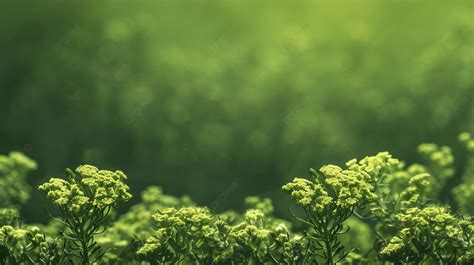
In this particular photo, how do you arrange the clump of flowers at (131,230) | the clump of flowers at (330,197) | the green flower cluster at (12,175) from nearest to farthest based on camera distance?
the clump of flowers at (330,197) → the clump of flowers at (131,230) → the green flower cluster at (12,175)

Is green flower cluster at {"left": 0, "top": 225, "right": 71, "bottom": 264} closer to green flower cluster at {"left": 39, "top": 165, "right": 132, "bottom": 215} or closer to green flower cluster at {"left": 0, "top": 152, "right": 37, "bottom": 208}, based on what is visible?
green flower cluster at {"left": 39, "top": 165, "right": 132, "bottom": 215}

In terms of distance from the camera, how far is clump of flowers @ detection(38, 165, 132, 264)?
408 centimetres

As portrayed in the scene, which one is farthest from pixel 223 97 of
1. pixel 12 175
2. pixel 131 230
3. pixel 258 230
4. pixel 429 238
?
pixel 429 238

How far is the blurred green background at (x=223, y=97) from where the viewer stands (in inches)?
572

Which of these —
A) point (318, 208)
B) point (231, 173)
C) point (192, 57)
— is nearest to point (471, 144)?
point (318, 208)

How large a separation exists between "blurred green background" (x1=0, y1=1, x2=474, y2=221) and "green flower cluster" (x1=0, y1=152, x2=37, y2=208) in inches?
284

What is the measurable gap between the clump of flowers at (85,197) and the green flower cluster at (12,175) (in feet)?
8.23

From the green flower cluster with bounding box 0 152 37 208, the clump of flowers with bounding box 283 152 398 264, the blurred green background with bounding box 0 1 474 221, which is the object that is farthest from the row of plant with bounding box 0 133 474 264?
the blurred green background with bounding box 0 1 474 221

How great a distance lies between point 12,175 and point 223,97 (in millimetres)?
8485

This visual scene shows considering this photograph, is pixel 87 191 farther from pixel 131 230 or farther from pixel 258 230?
pixel 131 230

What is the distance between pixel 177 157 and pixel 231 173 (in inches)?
45.5

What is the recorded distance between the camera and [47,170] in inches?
537

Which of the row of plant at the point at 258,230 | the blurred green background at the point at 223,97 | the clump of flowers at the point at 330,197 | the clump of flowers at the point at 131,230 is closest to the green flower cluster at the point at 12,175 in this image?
the clump of flowers at the point at 131,230

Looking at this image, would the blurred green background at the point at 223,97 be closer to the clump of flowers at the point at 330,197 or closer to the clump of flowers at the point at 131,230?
the clump of flowers at the point at 131,230
